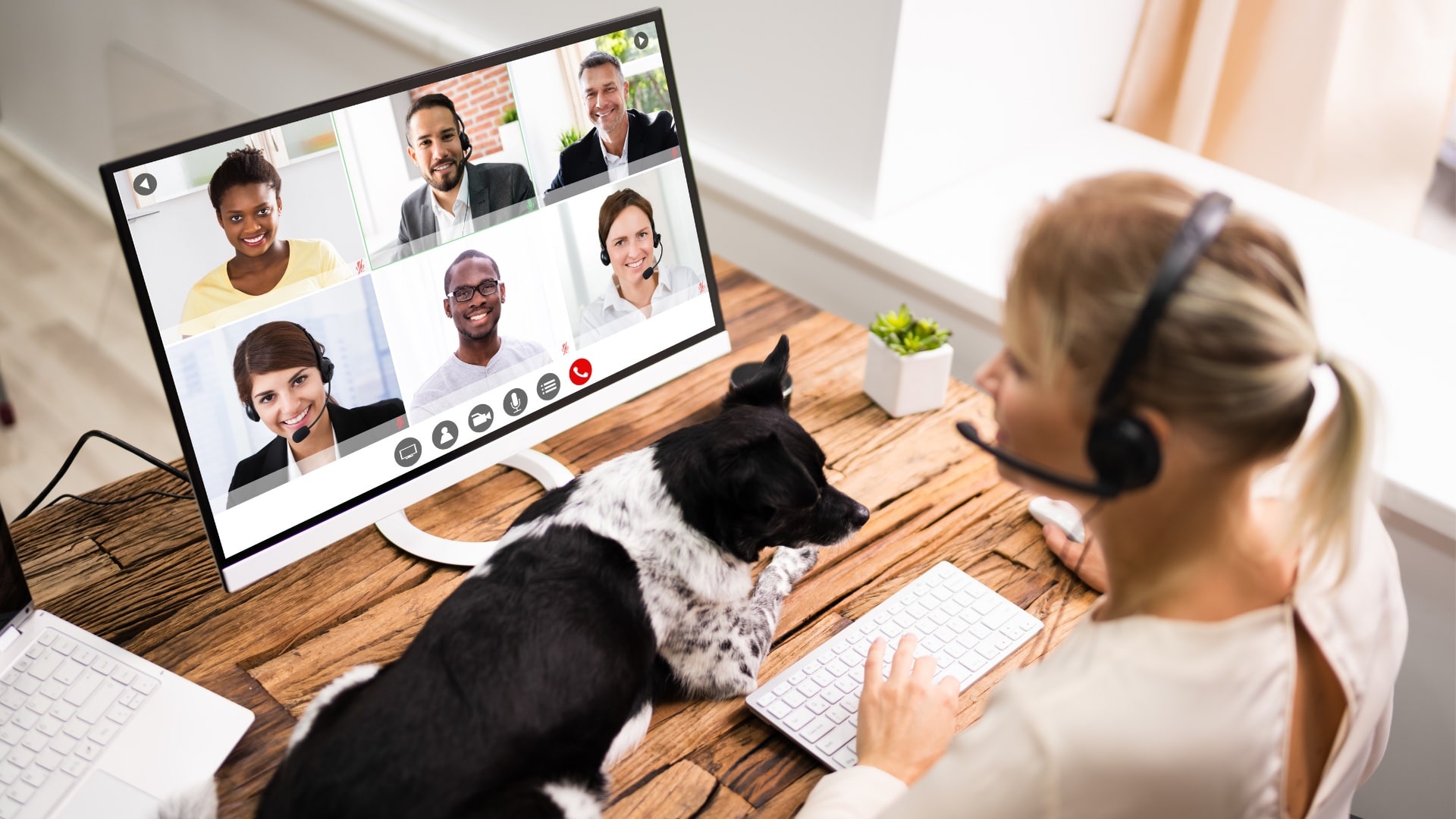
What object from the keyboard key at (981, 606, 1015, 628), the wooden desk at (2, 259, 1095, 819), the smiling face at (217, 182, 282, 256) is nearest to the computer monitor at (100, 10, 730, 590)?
the smiling face at (217, 182, 282, 256)

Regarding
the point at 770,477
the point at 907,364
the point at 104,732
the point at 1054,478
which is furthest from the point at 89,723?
the point at 907,364

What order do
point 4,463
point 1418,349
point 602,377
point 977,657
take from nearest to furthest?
point 977,657, point 602,377, point 1418,349, point 4,463

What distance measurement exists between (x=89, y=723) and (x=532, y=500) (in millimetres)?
522

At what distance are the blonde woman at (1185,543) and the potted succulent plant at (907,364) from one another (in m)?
0.62

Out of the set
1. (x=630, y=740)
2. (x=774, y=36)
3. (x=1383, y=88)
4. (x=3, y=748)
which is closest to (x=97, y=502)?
(x=3, y=748)

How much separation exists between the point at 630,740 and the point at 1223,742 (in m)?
0.53

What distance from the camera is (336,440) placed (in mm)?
1006

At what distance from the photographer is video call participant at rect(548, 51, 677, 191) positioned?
1122 millimetres

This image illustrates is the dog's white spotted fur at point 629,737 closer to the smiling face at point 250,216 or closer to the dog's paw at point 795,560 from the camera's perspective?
the dog's paw at point 795,560

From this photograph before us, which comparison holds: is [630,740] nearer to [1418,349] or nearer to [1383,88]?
[1418,349]

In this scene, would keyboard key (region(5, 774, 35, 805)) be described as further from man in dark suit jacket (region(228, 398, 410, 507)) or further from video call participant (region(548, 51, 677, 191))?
video call participant (region(548, 51, 677, 191))

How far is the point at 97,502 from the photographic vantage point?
125cm

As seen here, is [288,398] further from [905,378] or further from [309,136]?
[905,378]

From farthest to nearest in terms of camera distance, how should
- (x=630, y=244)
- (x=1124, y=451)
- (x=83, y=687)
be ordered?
(x=630, y=244) < (x=83, y=687) < (x=1124, y=451)
